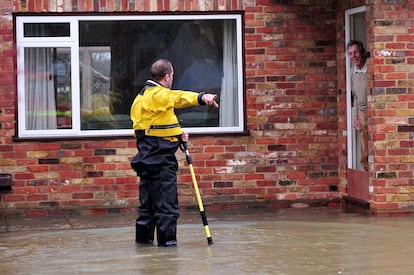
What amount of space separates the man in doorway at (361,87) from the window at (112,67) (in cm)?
149

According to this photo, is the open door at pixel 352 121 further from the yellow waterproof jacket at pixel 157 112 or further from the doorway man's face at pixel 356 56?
the yellow waterproof jacket at pixel 157 112

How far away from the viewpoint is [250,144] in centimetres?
1366

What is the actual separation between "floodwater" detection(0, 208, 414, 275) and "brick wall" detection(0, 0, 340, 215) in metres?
0.65

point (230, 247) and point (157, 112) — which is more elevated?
point (157, 112)

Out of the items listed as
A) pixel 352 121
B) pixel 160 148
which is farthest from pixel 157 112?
pixel 352 121

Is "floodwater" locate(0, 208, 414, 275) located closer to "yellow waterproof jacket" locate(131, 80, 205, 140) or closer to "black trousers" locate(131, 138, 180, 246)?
"black trousers" locate(131, 138, 180, 246)

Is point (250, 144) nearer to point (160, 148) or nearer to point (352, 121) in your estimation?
point (352, 121)

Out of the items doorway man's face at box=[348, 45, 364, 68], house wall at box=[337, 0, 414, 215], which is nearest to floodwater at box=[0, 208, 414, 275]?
house wall at box=[337, 0, 414, 215]

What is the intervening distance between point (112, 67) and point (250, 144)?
79.8 inches

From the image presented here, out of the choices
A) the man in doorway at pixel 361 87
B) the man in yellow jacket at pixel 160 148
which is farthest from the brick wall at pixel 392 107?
the man in yellow jacket at pixel 160 148

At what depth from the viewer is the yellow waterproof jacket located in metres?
9.83

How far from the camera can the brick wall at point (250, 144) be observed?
13297mm

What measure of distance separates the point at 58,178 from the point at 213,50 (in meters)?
2.60

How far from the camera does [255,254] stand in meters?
9.39
